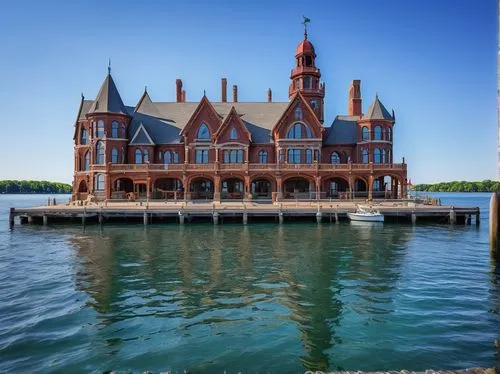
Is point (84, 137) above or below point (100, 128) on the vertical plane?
below

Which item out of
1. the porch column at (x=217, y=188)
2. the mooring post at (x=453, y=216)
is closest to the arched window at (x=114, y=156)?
the porch column at (x=217, y=188)

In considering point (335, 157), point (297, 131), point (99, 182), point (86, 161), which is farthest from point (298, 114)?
point (86, 161)

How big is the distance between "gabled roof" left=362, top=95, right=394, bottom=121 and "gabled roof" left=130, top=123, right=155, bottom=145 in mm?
31438

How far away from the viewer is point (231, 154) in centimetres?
5362

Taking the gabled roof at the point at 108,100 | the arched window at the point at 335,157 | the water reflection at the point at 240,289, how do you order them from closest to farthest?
the water reflection at the point at 240,289 < the gabled roof at the point at 108,100 < the arched window at the point at 335,157

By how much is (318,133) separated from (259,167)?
10.3m

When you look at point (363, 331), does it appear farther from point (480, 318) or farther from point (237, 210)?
point (237, 210)

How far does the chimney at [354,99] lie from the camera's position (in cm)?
6041

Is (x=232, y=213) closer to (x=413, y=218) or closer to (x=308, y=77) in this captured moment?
(x=413, y=218)

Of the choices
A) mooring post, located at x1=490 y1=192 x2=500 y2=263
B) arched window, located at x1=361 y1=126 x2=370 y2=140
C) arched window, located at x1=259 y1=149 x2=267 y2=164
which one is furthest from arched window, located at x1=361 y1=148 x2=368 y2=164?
mooring post, located at x1=490 y1=192 x2=500 y2=263

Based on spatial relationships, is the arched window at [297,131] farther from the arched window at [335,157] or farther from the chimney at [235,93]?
the chimney at [235,93]

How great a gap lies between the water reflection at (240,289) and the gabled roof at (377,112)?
2668cm

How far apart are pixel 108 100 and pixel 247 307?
46529mm

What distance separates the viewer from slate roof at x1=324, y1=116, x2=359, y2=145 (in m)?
55.3
